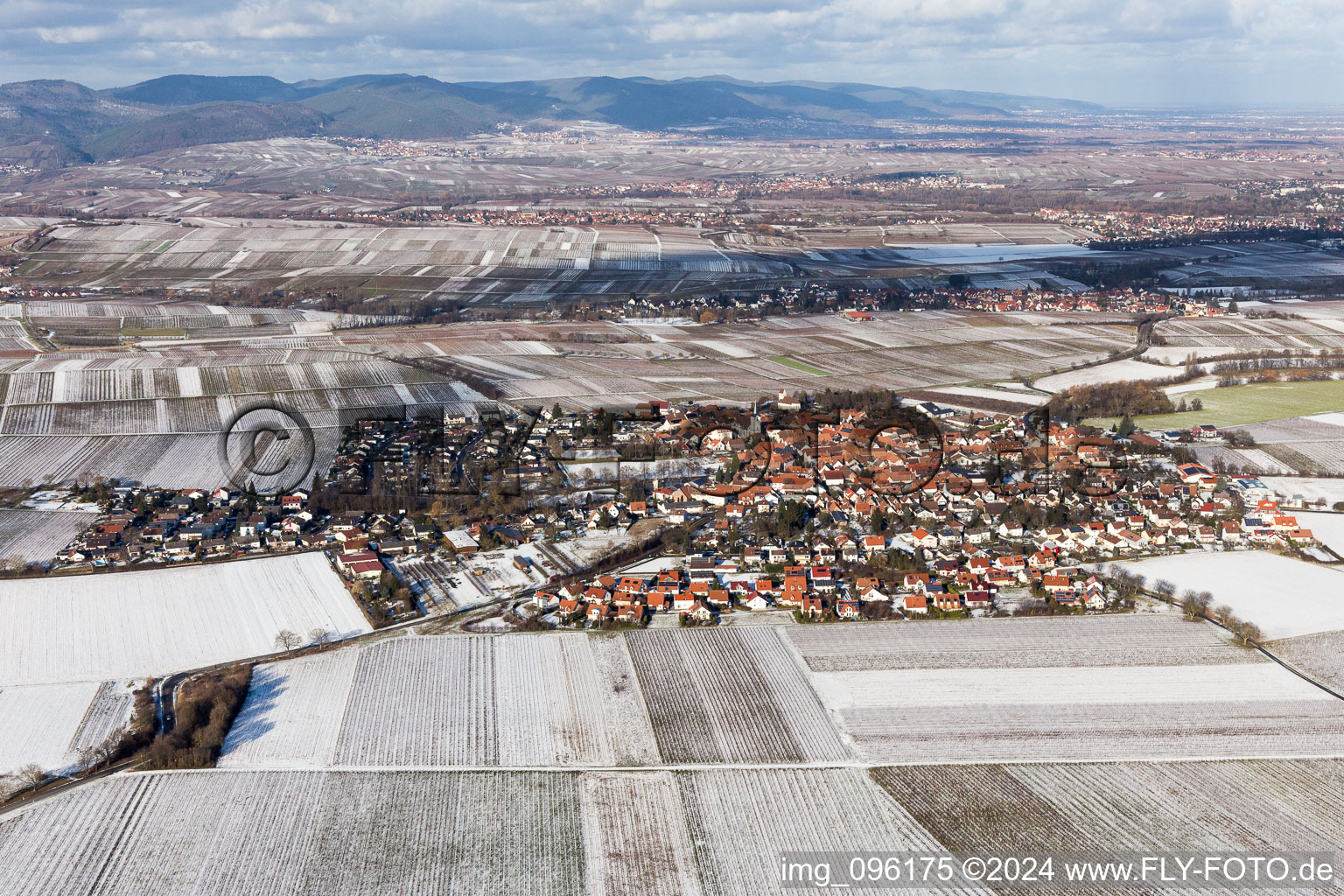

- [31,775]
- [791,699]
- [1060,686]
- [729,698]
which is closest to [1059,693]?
[1060,686]

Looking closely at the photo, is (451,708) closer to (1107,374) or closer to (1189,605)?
(1189,605)

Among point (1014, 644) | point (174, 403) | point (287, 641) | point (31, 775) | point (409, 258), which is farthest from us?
point (409, 258)

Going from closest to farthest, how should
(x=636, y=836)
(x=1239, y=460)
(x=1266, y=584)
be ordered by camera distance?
(x=636, y=836)
(x=1266, y=584)
(x=1239, y=460)

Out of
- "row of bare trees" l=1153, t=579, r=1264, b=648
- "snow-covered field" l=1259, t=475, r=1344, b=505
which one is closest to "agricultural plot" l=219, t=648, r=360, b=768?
"row of bare trees" l=1153, t=579, r=1264, b=648

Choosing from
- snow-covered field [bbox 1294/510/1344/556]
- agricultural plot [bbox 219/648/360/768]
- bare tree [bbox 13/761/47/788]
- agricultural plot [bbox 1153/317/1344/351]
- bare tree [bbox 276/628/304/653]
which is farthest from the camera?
agricultural plot [bbox 1153/317/1344/351]

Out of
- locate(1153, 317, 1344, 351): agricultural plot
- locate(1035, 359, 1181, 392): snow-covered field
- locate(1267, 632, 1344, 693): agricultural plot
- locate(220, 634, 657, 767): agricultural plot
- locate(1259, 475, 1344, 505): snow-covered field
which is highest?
locate(1153, 317, 1344, 351): agricultural plot

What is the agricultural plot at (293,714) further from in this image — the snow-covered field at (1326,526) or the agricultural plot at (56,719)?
the snow-covered field at (1326,526)

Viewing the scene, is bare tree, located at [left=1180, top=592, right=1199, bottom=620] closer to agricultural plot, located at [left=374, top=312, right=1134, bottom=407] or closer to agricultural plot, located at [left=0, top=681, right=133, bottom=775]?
agricultural plot, located at [left=374, top=312, right=1134, bottom=407]

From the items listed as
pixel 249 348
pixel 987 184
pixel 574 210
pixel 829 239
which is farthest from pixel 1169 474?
pixel 987 184
